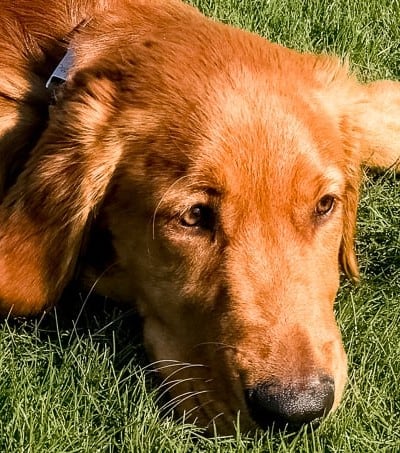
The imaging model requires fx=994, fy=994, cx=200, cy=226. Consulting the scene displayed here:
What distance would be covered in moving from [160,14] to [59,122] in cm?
66

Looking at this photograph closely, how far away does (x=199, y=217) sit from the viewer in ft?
11.5

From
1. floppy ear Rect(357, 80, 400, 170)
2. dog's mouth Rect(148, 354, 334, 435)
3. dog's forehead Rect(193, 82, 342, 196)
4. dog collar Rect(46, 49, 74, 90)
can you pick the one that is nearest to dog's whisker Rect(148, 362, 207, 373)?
dog's mouth Rect(148, 354, 334, 435)

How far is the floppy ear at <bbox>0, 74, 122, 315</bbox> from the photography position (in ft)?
11.9

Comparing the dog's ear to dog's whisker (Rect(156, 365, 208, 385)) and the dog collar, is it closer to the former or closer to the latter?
dog's whisker (Rect(156, 365, 208, 385))

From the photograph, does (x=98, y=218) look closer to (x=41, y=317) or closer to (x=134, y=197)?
(x=134, y=197)

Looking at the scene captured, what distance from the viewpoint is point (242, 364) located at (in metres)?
3.25

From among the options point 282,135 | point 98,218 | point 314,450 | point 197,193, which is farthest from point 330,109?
point 314,450

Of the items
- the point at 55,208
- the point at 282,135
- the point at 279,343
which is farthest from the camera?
the point at 55,208

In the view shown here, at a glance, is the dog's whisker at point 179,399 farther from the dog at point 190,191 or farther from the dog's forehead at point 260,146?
the dog's forehead at point 260,146

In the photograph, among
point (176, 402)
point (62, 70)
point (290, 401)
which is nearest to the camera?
point (290, 401)

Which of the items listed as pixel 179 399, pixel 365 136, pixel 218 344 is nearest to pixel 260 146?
pixel 218 344

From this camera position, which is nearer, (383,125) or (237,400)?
(237,400)

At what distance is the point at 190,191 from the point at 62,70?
0.83m

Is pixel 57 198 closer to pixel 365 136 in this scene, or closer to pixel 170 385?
pixel 170 385
